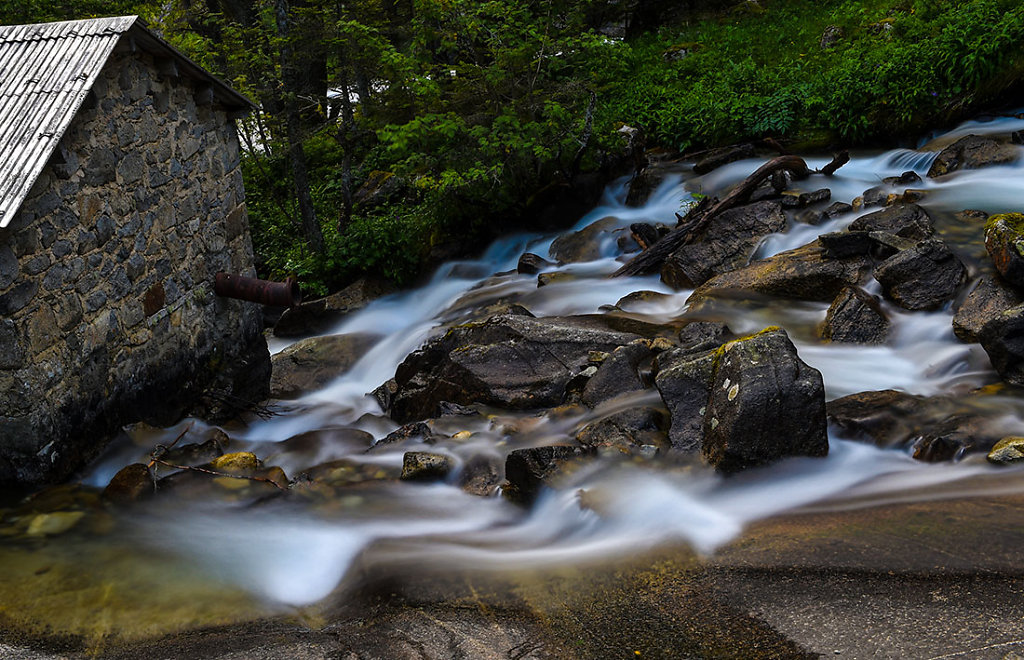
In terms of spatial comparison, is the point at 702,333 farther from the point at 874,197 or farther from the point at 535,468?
the point at 874,197

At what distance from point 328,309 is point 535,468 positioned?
6981 mm

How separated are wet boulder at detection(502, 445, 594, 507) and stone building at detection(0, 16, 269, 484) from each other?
126 inches

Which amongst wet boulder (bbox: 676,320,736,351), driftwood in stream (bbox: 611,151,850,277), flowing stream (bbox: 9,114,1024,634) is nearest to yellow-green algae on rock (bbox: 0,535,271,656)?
flowing stream (bbox: 9,114,1024,634)

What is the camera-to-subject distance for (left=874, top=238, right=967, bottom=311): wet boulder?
7.48 m

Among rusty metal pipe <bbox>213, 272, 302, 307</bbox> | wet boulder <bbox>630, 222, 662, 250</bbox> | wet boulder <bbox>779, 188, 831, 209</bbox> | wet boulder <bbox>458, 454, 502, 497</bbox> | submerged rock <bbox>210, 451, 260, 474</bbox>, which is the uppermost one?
rusty metal pipe <bbox>213, 272, 302, 307</bbox>

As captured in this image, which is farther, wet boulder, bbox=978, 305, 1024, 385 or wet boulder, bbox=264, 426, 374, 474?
wet boulder, bbox=264, 426, 374, 474

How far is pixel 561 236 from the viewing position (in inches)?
490

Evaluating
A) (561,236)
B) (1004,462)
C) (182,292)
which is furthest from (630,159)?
(1004,462)

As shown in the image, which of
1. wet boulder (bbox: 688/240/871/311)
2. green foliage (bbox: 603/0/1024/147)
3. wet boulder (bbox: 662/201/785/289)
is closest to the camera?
wet boulder (bbox: 688/240/871/311)

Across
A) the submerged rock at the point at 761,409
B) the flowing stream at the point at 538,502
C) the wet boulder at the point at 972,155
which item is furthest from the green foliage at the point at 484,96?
the submerged rock at the point at 761,409

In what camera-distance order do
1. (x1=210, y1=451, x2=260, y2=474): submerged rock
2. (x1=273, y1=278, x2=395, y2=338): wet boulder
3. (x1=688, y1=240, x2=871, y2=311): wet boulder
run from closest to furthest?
(x1=210, y1=451, x2=260, y2=474): submerged rock → (x1=688, y1=240, x2=871, y2=311): wet boulder → (x1=273, y1=278, x2=395, y2=338): wet boulder

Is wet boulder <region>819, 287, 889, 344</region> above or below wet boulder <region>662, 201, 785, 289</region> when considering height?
below

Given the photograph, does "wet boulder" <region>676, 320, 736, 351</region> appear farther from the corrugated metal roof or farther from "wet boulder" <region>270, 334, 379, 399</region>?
the corrugated metal roof

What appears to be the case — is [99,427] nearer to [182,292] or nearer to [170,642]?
[182,292]
